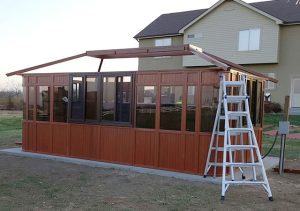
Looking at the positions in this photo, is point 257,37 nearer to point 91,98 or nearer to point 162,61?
point 162,61

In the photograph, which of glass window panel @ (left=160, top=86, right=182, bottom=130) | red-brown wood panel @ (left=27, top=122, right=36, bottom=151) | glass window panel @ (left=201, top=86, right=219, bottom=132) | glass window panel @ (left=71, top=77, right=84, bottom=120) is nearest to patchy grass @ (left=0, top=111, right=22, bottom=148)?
red-brown wood panel @ (left=27, top=122, right=36, bottom=151)

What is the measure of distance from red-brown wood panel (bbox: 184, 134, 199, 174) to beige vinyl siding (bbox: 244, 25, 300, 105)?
15064 mm

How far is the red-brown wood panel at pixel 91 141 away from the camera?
916 centimetres

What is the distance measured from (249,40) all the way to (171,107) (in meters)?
15.2

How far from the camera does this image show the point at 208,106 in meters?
7.61

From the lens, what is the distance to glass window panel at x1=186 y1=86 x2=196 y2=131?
776 cm

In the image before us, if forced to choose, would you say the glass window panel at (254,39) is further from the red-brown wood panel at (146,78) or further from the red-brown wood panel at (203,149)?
the red-brown wood panel at (203,149)

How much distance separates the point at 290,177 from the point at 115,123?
4.04m

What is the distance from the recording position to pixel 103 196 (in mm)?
6191

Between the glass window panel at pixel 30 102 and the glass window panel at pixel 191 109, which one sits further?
the glass window panel at pixel 30 102

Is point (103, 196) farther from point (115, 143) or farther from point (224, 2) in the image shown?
point (224, 2)

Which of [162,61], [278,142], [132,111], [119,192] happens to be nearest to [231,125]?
[132,111]

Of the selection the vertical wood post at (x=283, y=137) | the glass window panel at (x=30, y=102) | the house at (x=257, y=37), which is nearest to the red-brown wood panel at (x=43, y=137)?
the glass window panel at (x=30, y=102)

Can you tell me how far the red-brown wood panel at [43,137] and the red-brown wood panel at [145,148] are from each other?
2686 mm
